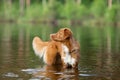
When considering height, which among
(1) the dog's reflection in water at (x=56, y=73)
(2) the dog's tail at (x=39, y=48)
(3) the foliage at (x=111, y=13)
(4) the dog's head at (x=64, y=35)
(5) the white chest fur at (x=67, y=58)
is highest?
(3) the foliage at (x=111, y=13)

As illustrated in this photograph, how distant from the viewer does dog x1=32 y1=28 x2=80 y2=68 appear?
15.1 m

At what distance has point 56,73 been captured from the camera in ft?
45.7

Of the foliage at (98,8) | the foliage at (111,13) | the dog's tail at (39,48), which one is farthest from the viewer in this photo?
the foliage at (98,8)

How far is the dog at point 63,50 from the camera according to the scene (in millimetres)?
15086

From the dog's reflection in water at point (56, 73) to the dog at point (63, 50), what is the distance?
1.00ft

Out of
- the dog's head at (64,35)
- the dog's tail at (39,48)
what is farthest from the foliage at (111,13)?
the dog's head at (64,35)

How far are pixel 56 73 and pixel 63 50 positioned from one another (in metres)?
1.44

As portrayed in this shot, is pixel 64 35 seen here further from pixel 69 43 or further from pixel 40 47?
pixel 40 47

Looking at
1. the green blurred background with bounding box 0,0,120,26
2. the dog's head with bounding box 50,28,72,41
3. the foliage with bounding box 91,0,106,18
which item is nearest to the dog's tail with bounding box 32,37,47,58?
the dog's head with bounding box 50,28,72,41

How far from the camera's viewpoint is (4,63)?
1633cm

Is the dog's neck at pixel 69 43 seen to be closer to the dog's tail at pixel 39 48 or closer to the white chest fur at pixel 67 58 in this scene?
the white chest fur at pixel 67 58

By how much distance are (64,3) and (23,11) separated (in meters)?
9.33

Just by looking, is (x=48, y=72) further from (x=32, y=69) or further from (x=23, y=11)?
(x=23, y=11)

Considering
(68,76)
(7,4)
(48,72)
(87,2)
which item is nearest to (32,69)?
(48,72)
